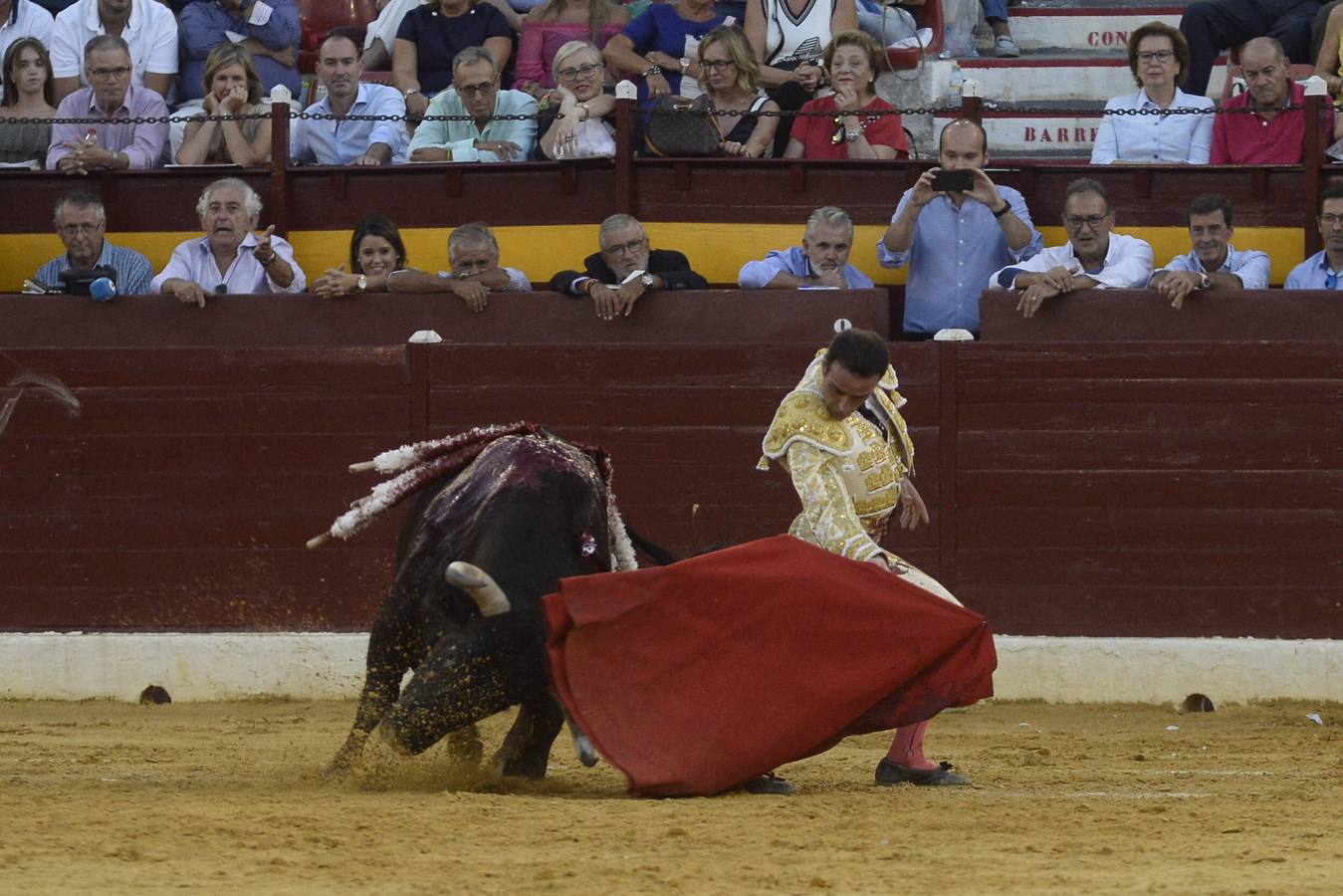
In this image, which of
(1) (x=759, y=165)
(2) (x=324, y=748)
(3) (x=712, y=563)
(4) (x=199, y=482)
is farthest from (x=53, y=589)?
(3) (x=712, y=563)

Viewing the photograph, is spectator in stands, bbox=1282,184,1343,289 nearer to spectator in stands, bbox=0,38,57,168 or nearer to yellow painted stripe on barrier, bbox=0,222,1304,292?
yellow painted stripe on barrier, bbox=0,222,1304,292

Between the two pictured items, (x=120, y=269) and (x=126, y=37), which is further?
(x=126, y=37)

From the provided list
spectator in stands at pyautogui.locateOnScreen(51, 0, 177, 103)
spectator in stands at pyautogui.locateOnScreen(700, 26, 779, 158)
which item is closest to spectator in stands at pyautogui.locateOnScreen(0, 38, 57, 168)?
spectator in stands at pyautogui.locateOnScreen(51, 0, 177, 103)

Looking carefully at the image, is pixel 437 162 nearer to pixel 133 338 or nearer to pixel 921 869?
pixel 133 338

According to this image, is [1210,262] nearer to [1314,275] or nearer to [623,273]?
[1314,275]

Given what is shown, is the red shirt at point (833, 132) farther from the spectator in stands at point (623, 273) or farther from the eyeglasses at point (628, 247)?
the eyeglasses at point (628, 247)

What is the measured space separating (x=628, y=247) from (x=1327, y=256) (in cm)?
223

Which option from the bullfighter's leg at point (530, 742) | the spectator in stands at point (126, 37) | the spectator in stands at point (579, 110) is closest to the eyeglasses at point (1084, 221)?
the spectator in stands at point (579, 110)

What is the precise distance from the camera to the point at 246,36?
8.65 m

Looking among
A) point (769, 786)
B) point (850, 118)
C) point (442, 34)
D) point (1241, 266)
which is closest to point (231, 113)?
point (442, 34)

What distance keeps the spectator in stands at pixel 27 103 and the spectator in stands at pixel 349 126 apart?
36.5 inches

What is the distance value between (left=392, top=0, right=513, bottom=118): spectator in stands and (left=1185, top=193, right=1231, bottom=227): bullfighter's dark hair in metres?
2.75

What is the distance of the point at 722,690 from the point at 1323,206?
304 centimetres

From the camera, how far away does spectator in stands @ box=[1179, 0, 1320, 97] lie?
828 cm
